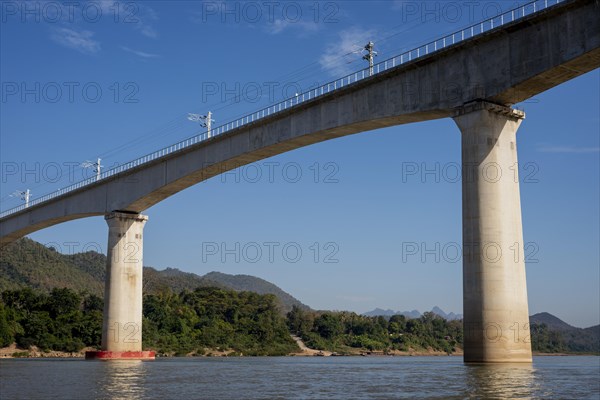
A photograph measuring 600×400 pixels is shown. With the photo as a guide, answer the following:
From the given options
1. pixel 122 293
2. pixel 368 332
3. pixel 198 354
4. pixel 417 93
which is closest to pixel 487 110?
pixel 417 93

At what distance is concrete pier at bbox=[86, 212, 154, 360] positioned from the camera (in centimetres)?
5428

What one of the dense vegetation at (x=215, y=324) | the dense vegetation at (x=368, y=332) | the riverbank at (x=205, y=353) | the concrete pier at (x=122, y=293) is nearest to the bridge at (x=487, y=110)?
the concrete pier at (x=122, y=293)

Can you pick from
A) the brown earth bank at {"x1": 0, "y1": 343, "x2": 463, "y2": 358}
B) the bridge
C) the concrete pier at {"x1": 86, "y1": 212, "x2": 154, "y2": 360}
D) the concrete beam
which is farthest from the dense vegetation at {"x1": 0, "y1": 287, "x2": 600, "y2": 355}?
the bridge

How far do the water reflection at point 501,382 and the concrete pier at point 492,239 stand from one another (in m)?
0.96

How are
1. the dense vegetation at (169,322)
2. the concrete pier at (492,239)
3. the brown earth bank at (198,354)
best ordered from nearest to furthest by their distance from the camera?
the concrete pier at (492,239) → the brown earth bank at (198,354) → the dense vegetation at (169,322)

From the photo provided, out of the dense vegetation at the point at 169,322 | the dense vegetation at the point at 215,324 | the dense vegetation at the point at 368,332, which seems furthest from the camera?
the dense vegetation at the point at 368,332

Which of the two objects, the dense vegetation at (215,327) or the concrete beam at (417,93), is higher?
the concrete beam at (417,93)

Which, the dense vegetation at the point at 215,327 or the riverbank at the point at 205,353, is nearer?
the riverbank at the point at 205,353

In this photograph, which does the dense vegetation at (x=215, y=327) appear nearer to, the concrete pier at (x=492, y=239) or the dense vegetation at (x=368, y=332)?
the dense vegetation at (x=368, y=332)

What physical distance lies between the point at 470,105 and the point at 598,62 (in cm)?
521

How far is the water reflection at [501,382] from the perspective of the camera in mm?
16281

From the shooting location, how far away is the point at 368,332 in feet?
435

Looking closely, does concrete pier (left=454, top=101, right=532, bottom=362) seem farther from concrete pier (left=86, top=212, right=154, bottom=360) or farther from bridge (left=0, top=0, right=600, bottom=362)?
concrete pier (left=86, top=212, right=154, bottom=360)

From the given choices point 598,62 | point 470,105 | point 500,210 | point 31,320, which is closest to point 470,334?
point 500,210
